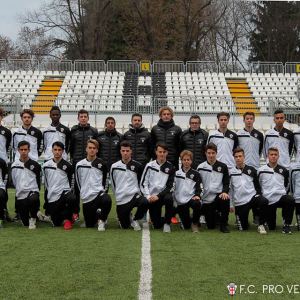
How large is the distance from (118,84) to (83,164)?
60.2 ft

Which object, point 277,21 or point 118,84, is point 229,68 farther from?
point 277,21

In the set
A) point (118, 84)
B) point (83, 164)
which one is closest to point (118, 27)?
point (118, 84)

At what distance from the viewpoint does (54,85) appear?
2645 centimetres

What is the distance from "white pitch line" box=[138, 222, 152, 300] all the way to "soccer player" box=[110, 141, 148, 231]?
2.27ft

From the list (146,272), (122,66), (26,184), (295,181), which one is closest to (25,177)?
(26,184)

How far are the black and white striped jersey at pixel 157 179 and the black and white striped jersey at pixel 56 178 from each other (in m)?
1.16

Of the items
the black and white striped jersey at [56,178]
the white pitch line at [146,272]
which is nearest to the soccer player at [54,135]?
the black and white striped jersey at [56,178]

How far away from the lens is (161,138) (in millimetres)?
8422

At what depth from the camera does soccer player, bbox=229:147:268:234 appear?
299 inches

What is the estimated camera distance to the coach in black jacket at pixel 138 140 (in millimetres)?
8367

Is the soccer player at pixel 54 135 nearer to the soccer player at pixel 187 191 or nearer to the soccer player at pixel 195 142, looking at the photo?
the soccer player at pixel 195 142

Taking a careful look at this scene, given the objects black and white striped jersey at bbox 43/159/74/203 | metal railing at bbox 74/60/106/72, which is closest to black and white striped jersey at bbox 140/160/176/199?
black and white striped jersey at bbox 43/159/74/203

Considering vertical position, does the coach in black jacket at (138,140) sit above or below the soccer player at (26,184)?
above

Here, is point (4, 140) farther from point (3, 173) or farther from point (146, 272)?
point (146, 272)
